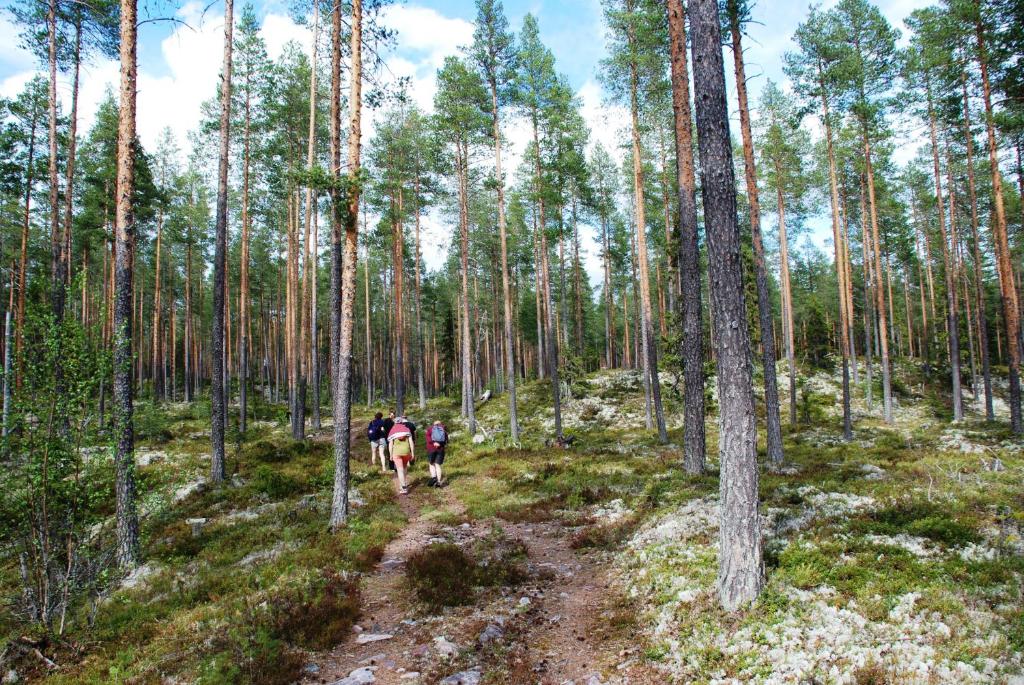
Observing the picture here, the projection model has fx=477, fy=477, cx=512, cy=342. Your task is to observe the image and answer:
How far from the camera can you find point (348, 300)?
1001cm

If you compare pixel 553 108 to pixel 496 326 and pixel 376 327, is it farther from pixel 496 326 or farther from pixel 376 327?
pixel 376 327

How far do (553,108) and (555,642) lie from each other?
19.6m

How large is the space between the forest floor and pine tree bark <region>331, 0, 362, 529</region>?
2.70ft

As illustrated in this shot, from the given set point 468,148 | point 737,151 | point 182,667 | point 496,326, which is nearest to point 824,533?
point 182,667

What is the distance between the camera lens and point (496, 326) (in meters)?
41.4

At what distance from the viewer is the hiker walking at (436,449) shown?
43.2ft

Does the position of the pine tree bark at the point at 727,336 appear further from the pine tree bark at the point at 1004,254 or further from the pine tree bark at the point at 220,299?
the pine tree bark at the point at 1004,254

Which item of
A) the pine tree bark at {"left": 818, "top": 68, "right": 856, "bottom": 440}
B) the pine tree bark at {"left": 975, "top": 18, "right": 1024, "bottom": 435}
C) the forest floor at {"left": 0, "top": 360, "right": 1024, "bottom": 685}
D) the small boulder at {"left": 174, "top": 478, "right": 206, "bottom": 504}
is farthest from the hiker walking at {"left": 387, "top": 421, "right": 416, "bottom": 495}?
the pine tree bark at {"left": 975, "top": 18, "right": 1024, "bottom": 435}

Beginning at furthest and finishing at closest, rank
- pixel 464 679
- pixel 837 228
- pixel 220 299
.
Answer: pixel 837 228
pixel 220 299
pixel 464 679

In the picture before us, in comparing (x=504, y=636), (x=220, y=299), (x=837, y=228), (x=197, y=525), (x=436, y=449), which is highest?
(x=837, y=228)

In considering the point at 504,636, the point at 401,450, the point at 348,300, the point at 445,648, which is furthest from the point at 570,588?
the point at 401,450

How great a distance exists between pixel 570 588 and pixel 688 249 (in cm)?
852

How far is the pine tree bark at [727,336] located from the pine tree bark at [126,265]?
916 cm

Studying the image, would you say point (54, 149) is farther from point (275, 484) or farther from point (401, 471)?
point (401, 471)
